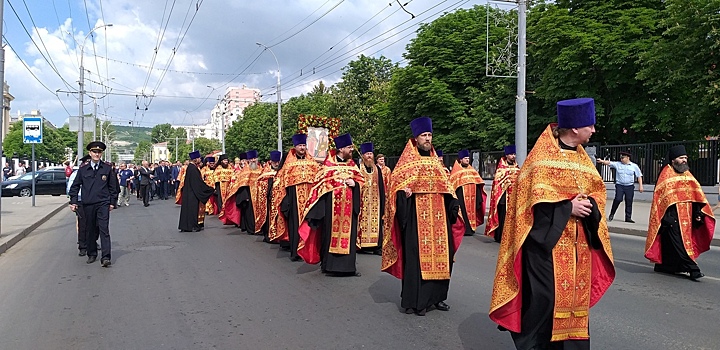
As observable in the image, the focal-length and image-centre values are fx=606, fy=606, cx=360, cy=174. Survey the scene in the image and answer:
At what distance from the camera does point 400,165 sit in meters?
6.68

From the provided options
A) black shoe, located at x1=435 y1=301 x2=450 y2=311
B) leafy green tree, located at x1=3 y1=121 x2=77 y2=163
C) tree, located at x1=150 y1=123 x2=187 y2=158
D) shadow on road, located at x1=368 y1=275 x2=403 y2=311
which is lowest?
shadow on road, located at x1=368 y1=275 x2=403 y2=311

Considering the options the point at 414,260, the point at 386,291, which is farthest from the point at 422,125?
the point at 386,291

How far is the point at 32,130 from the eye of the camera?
20.4 metres

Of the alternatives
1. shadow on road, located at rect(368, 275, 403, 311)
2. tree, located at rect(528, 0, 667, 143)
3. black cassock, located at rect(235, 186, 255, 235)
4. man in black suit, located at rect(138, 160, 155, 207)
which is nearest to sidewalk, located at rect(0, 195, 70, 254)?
man in black suit, located at rect(138, 160, 155, 207)

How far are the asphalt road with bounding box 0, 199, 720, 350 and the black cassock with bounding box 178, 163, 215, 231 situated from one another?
4.07 metres

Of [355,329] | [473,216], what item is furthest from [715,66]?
[355,329]

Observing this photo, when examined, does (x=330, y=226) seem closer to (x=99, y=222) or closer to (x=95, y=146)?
(x=99, y=222)

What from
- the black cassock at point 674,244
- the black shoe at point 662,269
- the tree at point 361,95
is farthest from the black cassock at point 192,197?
the tree at point 361,95

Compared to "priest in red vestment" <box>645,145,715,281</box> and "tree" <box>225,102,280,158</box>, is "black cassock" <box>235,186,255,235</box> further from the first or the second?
"tree" <box>225,102,280,158</box>

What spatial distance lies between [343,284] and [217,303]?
178cm

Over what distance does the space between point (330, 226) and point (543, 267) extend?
4.85 m

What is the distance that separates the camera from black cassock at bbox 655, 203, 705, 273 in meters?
8.27

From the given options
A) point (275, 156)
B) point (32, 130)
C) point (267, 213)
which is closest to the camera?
point (267, 213)

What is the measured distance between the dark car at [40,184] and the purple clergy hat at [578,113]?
31731 mm
